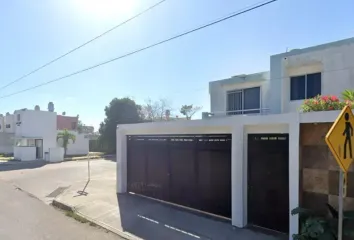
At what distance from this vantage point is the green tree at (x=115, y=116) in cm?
4309

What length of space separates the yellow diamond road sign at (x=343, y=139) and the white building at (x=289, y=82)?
8985 mm

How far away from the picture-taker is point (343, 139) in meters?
4.09

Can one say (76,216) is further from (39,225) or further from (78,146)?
(78,146)

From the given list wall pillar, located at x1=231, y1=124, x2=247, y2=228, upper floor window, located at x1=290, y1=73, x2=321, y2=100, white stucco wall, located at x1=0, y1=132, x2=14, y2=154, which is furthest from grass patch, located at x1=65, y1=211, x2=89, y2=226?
white stucco wall, located at x1=0, y1=132, x2=14, y2=154

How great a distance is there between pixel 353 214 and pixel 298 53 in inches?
438

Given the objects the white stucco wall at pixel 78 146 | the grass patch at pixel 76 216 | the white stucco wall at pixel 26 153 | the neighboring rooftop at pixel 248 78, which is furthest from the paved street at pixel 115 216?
the white stucco wall at pixel 78 146

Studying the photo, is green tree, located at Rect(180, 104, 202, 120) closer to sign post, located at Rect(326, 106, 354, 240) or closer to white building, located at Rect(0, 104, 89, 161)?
white building, located at Rect(0, 104, 89, 161)

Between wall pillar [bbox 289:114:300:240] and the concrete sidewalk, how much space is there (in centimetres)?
80

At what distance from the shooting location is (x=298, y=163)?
7012mm

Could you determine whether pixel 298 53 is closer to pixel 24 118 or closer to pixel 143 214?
pixel 143 214

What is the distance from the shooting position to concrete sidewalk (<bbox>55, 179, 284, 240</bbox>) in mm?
7884

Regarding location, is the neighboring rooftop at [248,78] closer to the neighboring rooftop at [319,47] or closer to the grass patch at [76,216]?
the neighboring rooftop at [319,47]

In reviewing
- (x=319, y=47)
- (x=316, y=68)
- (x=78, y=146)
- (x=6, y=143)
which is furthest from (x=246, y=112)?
(x=6, y=143)

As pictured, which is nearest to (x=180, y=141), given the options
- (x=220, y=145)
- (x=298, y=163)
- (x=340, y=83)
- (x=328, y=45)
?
(x=220, y=145)
